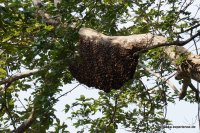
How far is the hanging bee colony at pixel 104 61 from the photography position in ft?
14.7

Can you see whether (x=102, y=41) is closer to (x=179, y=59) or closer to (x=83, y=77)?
(x=83, y=77)

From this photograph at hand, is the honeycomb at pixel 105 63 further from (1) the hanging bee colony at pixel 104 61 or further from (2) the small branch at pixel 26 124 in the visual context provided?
(2) the small branch at pixel 26 124

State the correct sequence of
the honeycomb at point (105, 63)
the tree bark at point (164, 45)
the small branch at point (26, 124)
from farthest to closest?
the small branch at point (26, 124), the honeycomb at point (105, 63), the tree bark at point (164, 45)

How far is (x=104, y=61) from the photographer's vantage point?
4625 millimetres

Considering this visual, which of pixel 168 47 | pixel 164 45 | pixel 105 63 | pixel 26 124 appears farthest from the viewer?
pixel 26 124

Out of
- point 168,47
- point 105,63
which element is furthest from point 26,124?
point 168,47

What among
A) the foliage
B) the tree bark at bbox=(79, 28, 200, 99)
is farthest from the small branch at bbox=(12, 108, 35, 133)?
the tree bark at bbox=(79, 28, 200, 99)

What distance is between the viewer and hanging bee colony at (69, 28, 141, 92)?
4488mm

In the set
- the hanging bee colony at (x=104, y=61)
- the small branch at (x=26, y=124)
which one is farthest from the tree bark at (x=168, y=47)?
the small branch at (x=26, y=124)

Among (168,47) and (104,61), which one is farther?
(104,61)

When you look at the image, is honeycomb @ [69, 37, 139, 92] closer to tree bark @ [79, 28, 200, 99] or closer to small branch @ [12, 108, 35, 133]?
tree bark @ [79, 28, 200, 99]

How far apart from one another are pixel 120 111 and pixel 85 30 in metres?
2.48

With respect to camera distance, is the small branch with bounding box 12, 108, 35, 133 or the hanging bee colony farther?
the small branch with bounding box 12, 108, 35, 133

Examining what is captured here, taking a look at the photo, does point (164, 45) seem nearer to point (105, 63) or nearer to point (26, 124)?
point (105, 63)
